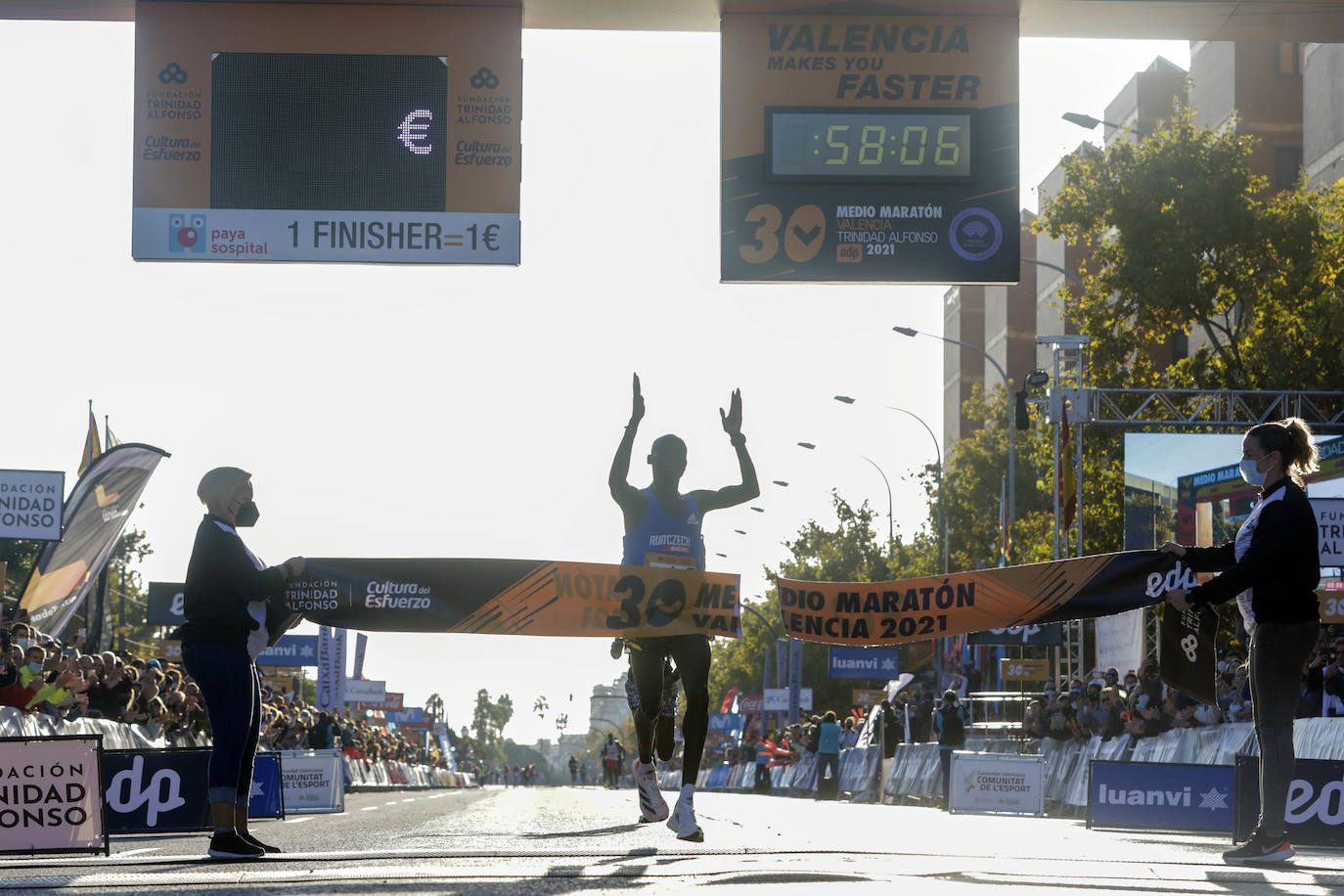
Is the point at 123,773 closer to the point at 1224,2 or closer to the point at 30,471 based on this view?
the point at 1224,2

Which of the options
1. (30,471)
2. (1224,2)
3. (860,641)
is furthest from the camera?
(30,471)

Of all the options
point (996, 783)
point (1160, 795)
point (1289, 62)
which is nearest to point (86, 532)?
point (996, 783)

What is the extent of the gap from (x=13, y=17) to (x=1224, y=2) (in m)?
9.95

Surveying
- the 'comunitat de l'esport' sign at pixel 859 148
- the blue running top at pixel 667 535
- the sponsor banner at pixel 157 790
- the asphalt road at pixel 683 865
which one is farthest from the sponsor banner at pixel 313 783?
the blue running top at pixel 667 535

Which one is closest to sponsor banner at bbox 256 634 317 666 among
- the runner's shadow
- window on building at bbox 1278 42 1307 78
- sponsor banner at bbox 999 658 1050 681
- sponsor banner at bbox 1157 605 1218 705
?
sponsor banner at bbox 999 658 1050 681

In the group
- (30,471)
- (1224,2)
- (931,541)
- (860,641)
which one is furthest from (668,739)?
(931,541)

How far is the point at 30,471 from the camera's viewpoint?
29.3 meters

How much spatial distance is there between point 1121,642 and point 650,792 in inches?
911

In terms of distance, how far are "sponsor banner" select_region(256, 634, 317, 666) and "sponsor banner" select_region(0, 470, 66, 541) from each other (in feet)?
88.2

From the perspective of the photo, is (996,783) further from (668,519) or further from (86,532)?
(86,532)

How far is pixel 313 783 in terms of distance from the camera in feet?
68.4

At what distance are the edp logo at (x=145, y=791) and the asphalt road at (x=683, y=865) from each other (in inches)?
36.3

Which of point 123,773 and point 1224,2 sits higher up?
point 1224,2

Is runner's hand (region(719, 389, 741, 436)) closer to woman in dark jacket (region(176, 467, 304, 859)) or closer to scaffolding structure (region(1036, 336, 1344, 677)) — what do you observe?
woman in dark jacket (region(176, 467, 304, 859))
